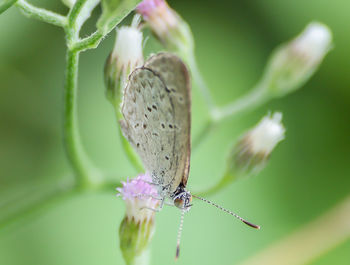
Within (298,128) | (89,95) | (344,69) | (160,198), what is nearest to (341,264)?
(298,128)

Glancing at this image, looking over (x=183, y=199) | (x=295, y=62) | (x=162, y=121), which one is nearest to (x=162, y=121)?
(x=162, y=121)

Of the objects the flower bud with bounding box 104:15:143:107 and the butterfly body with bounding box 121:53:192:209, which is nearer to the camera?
the butterfly body with bounding box 121:53:192:209

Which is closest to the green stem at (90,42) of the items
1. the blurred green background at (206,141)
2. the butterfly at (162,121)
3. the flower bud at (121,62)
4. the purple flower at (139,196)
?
the butterfly at (162,121)

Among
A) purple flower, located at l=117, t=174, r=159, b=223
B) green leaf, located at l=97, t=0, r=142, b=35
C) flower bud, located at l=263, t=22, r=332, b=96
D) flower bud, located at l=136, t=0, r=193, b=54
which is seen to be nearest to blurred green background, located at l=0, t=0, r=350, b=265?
flower bud, located at l=263, t=22, r=332, b=96

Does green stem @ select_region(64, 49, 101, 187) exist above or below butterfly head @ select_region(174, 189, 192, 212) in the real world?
above

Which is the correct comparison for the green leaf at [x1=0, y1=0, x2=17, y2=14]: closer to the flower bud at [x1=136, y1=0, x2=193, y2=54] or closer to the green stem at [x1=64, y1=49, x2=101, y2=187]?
the green stem at [x1=64, y1=49, x2=101, y2=187]

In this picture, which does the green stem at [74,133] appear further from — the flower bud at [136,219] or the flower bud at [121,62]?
the flower bud at [136,219]

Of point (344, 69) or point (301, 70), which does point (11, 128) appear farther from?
point (344, 69)

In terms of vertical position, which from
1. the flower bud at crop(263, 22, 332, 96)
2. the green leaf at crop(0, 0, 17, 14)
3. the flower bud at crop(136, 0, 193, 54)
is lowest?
the green leaf at crop(0, 0, 17, 14)

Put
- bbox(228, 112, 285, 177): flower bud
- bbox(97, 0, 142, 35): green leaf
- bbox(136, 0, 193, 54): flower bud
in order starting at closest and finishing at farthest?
bbox(97, 0, 142, 35): green leaf < bbox(228, 112, 285, 177): flower bud < bbox(136, 0, 193, 54): flower bud
